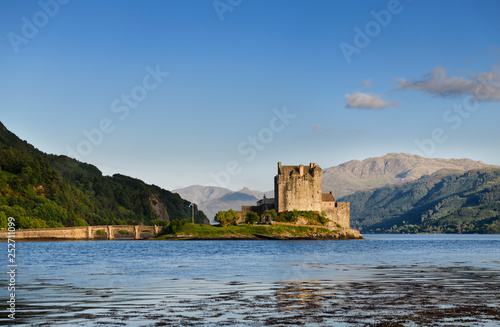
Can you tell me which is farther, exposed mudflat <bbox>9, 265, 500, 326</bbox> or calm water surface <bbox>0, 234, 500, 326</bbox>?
calm water surface <bbox>0, 234, 500, 326</bbox>

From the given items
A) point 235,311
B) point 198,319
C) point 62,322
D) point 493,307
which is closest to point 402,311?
point 493,307

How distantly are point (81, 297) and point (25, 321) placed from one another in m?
9.18

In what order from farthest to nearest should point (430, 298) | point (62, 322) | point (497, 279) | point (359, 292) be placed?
point (497, 279)
point (359, 292)
point (430, 298)
point (62, 322)

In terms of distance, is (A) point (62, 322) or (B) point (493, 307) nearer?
(A) point (62, 322)

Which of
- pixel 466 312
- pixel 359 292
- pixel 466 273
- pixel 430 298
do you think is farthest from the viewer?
pixel 466 273

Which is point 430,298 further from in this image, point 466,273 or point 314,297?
point 466,273

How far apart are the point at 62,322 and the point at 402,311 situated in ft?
51.2

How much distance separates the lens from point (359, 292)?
36000 mm

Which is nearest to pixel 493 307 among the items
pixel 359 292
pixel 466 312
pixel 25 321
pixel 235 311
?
pixel 466 312

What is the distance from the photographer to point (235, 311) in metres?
28.1

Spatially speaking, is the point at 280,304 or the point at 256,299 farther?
the point at 256,299

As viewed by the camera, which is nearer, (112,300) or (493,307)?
(493,307)

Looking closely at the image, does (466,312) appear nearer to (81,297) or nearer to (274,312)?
(274,312)

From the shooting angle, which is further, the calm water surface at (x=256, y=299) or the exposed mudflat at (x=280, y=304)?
the calm water surface at (x=256, y=299)
